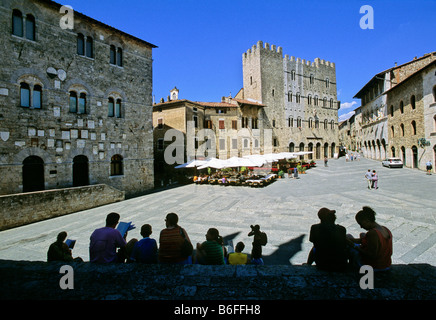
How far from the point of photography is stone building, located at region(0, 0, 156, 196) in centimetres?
1120

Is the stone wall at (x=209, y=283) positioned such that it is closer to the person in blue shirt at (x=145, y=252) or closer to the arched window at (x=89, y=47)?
the person in blue shirt at (x=145, y=252)

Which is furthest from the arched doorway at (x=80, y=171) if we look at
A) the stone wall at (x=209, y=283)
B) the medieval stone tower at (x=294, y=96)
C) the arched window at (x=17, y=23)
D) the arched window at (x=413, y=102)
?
the arched window at (x=413, y=102)

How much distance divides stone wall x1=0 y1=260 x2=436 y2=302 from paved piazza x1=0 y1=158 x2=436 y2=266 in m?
2.99

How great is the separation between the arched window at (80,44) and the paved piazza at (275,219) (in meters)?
10.4

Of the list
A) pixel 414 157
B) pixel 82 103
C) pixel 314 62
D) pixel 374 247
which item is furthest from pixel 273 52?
pixel 374 247

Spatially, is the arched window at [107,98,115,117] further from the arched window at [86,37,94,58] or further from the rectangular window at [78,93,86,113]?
the arched window at [86,37,94,58]

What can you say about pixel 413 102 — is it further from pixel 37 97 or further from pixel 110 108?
pixel 37 97

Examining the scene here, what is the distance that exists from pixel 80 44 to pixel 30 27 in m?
2.54

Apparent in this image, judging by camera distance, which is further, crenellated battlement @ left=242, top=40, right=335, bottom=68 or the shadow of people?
crenellated battlement @ left=242, top=40, right=335, bottom=68

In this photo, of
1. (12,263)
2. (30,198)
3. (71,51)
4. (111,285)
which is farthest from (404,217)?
(71,51)

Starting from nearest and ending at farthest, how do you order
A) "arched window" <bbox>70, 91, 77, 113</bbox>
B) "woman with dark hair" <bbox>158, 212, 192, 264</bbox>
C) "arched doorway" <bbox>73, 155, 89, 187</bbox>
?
"woman with dark hair" <bbox>158, 212, 192, 264</bbox> < "arched window" <bbox>70, 91, 77, 113</bbox> < "arched doorway" <bbox>73, 155, 89, 187</bbox>

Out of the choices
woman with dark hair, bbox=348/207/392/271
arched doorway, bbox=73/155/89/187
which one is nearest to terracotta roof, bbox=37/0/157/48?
arched doorway, bbox=73/155/89/187

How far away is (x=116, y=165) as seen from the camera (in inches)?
629

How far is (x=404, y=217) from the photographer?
8.38 metres
